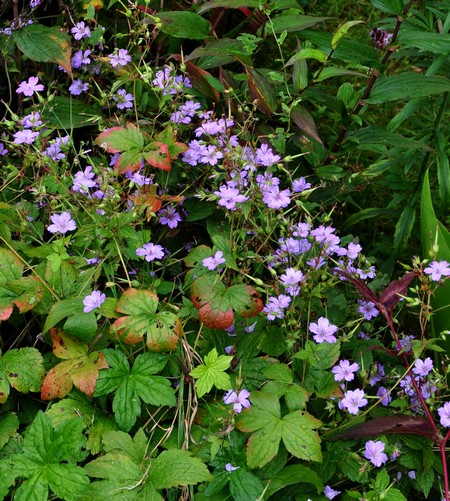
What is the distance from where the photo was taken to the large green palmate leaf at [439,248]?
5.41 feet

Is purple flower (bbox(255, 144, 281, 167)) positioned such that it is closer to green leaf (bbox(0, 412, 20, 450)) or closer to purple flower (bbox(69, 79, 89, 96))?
purple flower (bbox(69, 79, 89, 96))

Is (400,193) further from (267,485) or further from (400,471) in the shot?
(267,485)

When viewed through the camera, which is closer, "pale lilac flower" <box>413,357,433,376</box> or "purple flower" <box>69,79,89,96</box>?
"pale lilac flower" <box>413,357,433,376</box>

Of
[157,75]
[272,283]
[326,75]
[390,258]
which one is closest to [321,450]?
[272,283]

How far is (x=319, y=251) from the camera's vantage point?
1.61m

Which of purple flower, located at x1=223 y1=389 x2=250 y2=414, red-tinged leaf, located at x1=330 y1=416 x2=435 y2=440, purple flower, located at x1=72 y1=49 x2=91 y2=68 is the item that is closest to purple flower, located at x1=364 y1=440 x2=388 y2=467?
red-tinged leaf, located at x1=330 y1=416 x2=435 y2=440

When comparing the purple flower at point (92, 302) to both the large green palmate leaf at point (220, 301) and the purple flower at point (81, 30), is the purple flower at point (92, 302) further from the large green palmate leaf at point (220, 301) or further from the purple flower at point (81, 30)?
the purple flower at point (81, 30)

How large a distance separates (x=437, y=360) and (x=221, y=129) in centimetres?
75

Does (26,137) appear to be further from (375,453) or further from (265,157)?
(375,453)

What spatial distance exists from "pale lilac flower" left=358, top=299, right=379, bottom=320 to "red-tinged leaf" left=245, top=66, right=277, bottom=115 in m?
0.52

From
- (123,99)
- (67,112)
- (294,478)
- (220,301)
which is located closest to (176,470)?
(294,478)

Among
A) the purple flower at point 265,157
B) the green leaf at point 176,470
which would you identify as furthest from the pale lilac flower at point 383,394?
the purple flower at point 265,157

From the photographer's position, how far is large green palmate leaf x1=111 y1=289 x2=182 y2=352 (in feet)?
4.84

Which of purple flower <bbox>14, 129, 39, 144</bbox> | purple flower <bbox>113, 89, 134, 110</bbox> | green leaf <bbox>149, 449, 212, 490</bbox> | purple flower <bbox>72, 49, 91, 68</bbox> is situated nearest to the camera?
green leaf <bbox>149, 449, 212, 490</bbox>
